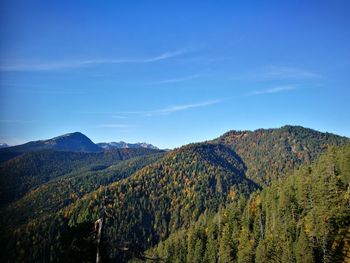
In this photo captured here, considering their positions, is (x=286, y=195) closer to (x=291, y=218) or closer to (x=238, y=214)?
(x=291, y=218)

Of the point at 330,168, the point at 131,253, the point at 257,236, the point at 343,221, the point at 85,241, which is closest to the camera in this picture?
the point at 131,253

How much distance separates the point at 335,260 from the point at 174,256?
78710 millimetres

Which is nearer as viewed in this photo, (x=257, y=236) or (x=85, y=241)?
(x=85, y=241)

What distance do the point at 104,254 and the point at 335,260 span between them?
83.8m

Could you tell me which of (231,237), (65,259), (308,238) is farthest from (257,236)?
(65,259)

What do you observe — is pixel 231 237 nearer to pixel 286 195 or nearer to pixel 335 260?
pixel 286 195

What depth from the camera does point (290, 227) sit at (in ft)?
348

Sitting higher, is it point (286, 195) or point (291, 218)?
point (286, 195)

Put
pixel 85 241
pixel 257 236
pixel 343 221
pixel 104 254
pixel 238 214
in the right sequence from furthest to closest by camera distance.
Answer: pixel 238 214 < pixel 257 236 < pixel 343 221 < pixel 85 241 < pixel 104 254

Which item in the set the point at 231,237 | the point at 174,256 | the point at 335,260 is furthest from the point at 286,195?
the point at 174,256

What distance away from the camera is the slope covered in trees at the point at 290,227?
8919cm

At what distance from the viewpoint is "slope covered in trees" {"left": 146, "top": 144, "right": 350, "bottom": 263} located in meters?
89.2

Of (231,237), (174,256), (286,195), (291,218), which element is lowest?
(174,256)

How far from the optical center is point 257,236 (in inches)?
4921
